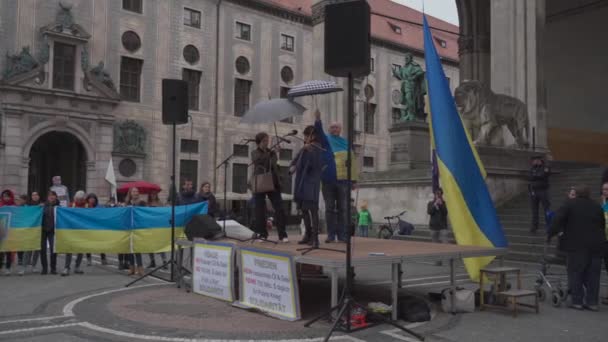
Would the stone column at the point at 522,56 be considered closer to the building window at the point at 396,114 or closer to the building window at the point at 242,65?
the building window at the point at 242,65

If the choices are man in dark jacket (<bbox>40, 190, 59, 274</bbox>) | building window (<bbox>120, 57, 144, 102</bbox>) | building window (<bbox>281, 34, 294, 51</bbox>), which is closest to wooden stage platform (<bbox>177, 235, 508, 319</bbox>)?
man in dark jacket (<bbox>40, 190, 59, 274</bbox>)

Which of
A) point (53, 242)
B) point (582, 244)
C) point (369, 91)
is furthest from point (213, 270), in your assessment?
point (369, 91)

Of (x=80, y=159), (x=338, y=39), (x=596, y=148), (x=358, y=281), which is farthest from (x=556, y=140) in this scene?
(x=80, y=159)

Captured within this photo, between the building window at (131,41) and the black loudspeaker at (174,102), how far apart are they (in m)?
27.4

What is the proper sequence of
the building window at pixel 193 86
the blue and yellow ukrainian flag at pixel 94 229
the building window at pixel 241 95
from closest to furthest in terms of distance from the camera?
the blue and yellow ukrainian flag at pixel 94 229
the building window at pixel 193 86
the building window at pixel 241 95

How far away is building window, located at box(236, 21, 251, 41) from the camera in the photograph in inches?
1638

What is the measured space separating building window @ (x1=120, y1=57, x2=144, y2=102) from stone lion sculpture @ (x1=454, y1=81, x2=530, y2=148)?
950 inches

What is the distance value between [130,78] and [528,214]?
27694 millimetres

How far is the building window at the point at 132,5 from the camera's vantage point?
36406mm

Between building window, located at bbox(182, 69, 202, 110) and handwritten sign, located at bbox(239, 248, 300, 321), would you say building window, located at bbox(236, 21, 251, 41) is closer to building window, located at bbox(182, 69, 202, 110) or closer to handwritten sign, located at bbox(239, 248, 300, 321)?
building window, located at bbox(182, 69, 202, 110)

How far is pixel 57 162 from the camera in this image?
1495 inches

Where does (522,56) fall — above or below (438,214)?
above

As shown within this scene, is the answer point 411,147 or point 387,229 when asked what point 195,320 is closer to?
point 387,229

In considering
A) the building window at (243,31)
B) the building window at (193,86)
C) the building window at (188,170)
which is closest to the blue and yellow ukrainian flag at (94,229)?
the building window at (188,170)
